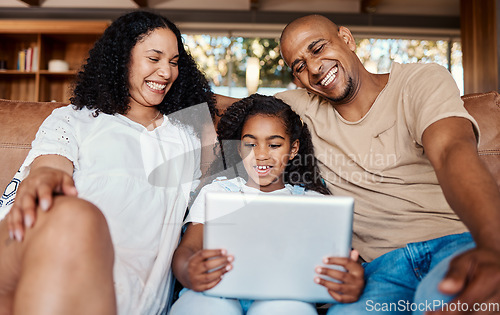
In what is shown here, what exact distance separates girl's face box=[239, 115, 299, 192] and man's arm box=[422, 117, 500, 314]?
1.70 feet

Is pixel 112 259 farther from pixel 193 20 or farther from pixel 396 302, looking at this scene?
pixel 193 20

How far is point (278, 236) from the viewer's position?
96 cm

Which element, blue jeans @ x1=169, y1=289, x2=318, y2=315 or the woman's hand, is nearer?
the woman's hand

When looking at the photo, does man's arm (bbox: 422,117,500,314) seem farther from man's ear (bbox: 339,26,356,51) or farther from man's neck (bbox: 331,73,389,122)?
man's ear (bbox: 339,26,356,51)

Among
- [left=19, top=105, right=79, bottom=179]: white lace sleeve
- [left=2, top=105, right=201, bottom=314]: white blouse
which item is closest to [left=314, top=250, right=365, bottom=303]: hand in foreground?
[left=2, top=105, right=201, bottom=314]: white blouse

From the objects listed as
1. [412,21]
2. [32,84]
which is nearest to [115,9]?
[32,84]

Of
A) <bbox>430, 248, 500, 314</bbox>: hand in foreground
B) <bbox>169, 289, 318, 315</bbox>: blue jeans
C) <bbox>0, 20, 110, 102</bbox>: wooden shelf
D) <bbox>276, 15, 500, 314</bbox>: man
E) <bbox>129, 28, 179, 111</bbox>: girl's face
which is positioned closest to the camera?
<bbox>430, 248, 500, 314</bbox>: hand in foreground

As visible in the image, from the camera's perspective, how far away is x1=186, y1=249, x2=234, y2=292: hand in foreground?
3.24 ft

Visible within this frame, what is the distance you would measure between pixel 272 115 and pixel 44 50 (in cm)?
451

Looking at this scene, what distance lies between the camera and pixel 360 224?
133 cm

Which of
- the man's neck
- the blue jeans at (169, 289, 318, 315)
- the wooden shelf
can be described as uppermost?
the wooden shelf

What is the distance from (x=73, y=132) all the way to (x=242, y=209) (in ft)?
2.14

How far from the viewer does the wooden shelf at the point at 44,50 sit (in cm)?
504

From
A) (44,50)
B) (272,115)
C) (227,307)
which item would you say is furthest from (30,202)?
(44,50)
